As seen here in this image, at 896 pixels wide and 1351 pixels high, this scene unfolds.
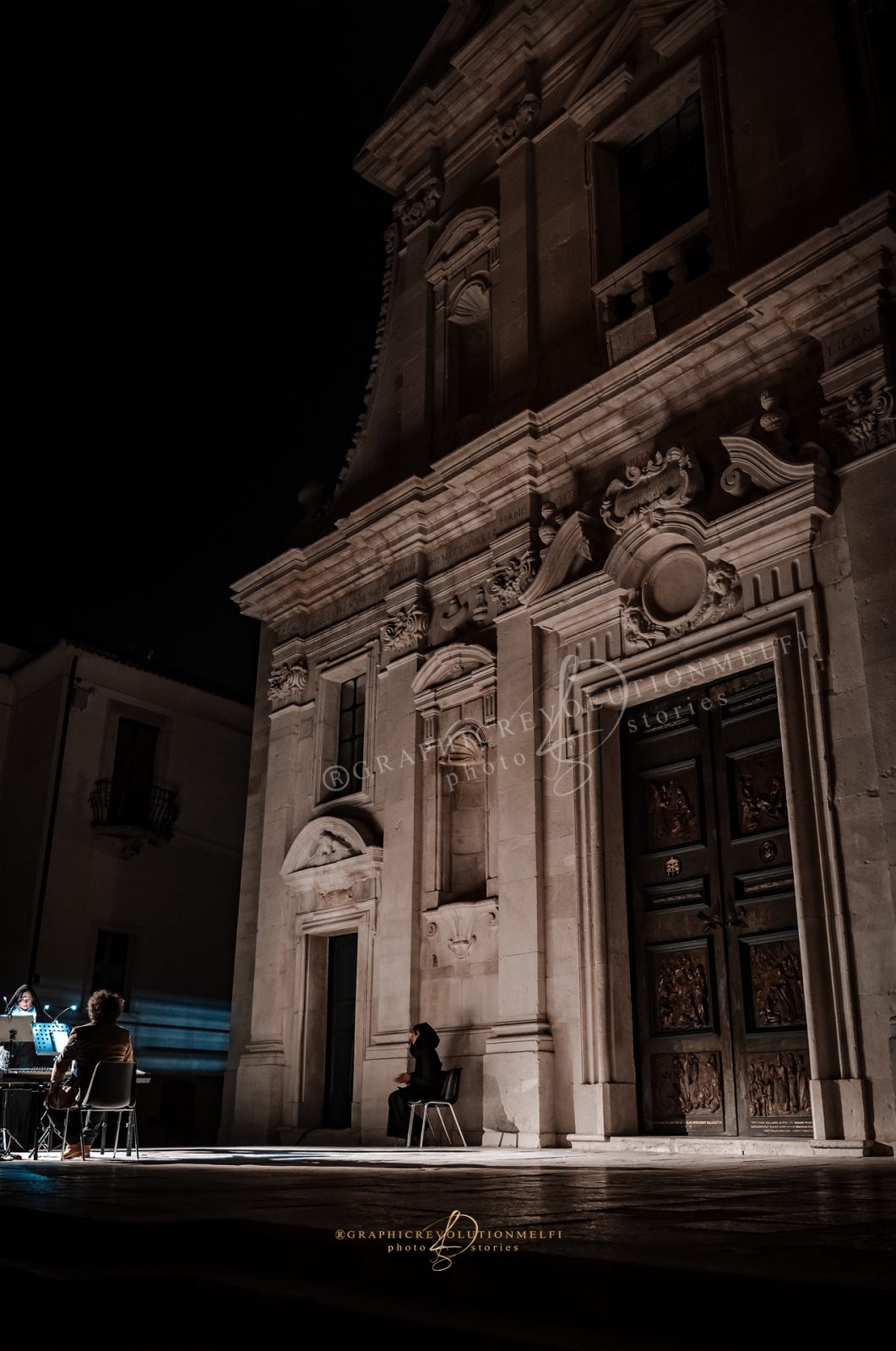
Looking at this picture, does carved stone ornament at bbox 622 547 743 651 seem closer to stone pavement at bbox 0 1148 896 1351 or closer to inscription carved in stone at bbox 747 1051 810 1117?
inscription carved in stone at bbox 747 1051 810 1117

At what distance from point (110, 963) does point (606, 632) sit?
1443 centimetres

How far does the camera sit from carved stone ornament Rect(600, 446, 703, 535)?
462 inches

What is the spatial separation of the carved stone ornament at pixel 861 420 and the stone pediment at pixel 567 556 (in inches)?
114

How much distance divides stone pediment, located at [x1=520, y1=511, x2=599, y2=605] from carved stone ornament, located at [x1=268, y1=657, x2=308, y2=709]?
480cm

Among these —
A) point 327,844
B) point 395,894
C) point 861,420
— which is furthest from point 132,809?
point 861,420

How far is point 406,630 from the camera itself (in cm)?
1498

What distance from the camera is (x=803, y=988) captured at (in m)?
9.62

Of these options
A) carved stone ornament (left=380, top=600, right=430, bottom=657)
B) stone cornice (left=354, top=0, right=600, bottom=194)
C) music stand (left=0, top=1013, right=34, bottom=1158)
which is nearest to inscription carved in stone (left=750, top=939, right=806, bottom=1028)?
carved stone ornament (left=380, top=600, right=430, bottom=657)

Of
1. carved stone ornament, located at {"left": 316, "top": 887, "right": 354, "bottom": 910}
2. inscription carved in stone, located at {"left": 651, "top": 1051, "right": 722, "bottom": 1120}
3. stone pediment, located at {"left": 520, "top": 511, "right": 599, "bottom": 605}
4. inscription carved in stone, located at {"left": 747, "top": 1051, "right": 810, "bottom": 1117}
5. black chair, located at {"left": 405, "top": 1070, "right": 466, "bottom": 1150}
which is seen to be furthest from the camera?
carved stone ornament, located at {"left": 316, "top": 887, "right": 354, "bottom": 910}

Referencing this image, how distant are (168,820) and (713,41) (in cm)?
1721

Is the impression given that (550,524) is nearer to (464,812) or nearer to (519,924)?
(464,812)

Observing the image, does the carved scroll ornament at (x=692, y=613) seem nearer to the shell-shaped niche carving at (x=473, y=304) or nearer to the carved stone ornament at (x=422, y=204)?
the shell-shaped niche carving at (x=473, y=304)

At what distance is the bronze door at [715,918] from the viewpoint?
33.4 ft

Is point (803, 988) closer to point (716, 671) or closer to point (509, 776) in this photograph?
point (716, 671)
